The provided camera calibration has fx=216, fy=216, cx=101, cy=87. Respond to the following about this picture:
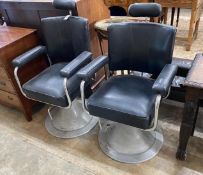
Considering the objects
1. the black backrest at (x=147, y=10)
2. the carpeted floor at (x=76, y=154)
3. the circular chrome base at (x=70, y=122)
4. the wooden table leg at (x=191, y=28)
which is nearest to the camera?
the black backrest at (x=147, y=10)

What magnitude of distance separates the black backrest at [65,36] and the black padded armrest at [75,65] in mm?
127

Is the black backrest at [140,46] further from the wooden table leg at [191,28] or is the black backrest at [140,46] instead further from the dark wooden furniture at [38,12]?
the wooden table leg at [191,28]

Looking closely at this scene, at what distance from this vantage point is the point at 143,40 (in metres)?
1.53

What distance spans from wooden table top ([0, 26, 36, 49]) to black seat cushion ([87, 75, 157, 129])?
891 mm

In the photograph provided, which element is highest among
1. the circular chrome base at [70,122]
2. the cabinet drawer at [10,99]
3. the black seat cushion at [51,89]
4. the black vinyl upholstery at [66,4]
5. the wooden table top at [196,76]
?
the black vinyl upholstery at [66,4]

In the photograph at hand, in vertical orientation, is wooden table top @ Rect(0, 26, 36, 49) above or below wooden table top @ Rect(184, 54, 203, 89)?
above

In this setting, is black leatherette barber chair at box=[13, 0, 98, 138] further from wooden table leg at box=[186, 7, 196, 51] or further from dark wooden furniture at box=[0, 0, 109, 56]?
wooden table leg at box=[186, 7, 196, 51]

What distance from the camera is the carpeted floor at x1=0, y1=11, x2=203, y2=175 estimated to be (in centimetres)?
155

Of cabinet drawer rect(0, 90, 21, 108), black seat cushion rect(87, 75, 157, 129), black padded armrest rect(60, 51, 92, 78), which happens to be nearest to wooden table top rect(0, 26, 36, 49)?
cabinet drawer rect(0, 90, 21, 108)

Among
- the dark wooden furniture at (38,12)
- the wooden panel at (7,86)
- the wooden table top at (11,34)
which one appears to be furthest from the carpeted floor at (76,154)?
the dark wooden furniture at (38,12)

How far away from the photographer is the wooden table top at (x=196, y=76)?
1169 millimetres

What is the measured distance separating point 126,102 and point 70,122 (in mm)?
788

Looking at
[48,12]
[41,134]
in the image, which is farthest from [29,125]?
[48,12]

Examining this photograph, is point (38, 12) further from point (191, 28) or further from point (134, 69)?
point (191, 28)
